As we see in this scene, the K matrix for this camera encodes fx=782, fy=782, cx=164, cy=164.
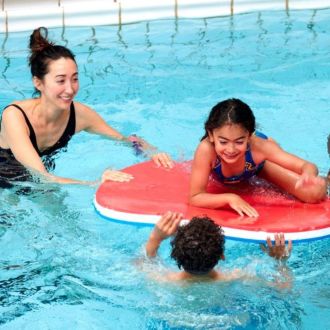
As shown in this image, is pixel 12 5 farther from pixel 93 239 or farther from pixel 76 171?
pixel 93 239

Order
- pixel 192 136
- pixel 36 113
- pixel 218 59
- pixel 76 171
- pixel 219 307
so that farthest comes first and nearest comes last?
pixel 218 59
pixel 192 136
pixel 76 171
pixel 36 113
pixel 219 307

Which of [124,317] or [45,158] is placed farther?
[45,158]

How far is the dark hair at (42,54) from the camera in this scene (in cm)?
470

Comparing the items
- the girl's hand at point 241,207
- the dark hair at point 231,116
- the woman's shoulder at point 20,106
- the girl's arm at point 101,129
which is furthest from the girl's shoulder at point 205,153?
the woman's shoulder at point 20,106

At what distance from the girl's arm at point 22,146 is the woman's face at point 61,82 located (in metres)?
0.24

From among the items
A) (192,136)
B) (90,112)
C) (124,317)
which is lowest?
(124,317)

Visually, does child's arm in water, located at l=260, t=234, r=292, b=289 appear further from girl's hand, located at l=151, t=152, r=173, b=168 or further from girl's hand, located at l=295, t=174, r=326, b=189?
girl's hand, located at l=151, t=152, r=173, b=168

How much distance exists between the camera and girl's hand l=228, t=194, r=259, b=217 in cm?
428

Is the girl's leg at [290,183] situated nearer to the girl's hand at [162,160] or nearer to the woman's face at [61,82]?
the girl's hand at [162,160]

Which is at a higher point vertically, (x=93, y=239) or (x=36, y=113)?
(x=36, y=113)

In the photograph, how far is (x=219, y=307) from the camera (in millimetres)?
4004

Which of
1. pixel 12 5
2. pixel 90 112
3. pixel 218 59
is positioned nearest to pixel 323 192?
pixel 90 112

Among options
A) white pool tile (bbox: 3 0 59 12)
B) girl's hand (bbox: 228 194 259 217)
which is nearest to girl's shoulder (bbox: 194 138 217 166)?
girl's hand (bbox: 228 194 259 217)

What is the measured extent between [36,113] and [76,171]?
1.38 metres
